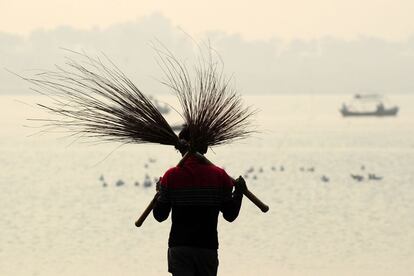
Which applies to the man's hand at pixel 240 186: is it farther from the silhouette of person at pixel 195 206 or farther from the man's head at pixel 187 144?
the man's head at pixel 187 144

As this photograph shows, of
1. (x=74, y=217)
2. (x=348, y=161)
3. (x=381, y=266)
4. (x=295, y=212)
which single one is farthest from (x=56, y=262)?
(x=348, y=161)

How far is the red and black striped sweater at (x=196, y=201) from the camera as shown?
21.4 ft

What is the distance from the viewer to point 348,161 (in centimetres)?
8381

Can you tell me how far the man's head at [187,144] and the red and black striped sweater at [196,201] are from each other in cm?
14

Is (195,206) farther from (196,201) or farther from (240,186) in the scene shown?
(240,186)

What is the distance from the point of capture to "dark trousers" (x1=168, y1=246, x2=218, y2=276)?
660 centimetres

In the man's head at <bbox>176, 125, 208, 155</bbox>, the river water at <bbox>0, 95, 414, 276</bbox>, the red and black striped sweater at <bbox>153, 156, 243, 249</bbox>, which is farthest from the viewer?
the river water at <bbox>0, 95, 414, 276</bbox>

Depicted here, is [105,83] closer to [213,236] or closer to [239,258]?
[213,236]

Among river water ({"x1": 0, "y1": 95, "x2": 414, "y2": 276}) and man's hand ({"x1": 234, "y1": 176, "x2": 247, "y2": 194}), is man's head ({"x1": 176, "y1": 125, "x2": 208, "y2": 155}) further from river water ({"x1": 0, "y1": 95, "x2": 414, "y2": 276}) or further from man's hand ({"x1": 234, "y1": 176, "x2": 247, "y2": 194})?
river water ({"x1": 0, "y1": 95, "x2": 414, "y2": 276})

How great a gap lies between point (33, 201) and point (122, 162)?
38064 millimetres

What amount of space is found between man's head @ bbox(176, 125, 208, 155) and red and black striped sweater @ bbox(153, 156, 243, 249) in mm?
136

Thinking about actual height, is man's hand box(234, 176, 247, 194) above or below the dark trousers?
above

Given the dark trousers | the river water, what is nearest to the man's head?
the dark trousers

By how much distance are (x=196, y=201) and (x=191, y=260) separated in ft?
1.32
